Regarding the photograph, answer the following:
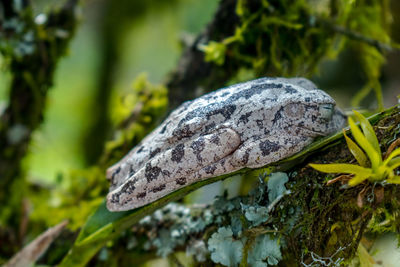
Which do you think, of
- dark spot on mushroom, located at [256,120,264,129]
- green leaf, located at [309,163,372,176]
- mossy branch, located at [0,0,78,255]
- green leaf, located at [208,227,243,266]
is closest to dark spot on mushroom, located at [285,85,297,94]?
dark spot on mushroom, located at [256,120,264,129]

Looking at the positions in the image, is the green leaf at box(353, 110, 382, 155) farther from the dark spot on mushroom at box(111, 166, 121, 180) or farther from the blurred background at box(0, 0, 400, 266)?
the blurred background at box(0, 0, 400, 266)

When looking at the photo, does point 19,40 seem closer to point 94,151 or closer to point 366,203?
point 366,203

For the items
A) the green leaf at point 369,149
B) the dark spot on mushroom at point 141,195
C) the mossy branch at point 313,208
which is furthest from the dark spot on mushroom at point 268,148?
the dark spot on mushroom at point 141,195

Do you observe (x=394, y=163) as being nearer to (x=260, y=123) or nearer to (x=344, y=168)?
(x=344, y=168)

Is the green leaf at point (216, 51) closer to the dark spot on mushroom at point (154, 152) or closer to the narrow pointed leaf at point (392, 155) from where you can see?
the dark spot on mushroom at point (154, 152)

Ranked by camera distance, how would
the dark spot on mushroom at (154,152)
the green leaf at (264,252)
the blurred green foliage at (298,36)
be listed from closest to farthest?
the green leaf at (264,252)
the dark spot on mushroom at (154,152)
the blurred green foliage at (298,36)

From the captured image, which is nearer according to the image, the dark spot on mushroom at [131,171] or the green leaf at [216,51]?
the dark spot on mushroom at [131,171]

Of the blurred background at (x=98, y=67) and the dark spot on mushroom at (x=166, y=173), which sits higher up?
the dark spot on mushroom at (x=166, y=173)
